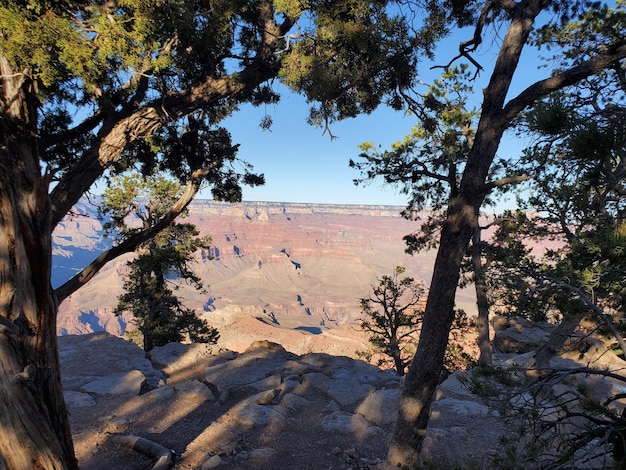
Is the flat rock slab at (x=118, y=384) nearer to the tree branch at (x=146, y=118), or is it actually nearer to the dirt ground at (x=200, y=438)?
the dirt ground at (x=200, y=438)

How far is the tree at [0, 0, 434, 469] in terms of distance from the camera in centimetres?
346

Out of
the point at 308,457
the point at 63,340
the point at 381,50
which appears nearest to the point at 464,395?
the point at 308,457

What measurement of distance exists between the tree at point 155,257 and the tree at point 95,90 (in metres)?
9.05

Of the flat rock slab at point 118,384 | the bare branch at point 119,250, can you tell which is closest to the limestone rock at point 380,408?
the flat rock slab at point 118,384

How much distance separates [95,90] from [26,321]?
10.8 feet

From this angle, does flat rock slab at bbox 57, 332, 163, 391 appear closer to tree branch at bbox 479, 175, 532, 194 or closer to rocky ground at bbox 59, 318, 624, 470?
rocky ground at bbox 59, 318, 624, 470

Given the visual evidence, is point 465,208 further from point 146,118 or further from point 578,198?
point 146,118

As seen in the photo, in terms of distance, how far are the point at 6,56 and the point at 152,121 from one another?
1.88 m

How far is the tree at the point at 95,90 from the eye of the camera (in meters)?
3.46

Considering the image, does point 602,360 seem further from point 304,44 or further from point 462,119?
point 304,44

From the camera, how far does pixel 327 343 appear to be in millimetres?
66500

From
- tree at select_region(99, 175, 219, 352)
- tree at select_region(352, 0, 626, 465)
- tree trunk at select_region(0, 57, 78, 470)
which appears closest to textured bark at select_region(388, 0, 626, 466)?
tree at select_region(352, 0, 626, 465)

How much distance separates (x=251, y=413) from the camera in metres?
7.46

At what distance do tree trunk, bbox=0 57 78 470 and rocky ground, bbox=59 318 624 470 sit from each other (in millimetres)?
2797
